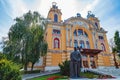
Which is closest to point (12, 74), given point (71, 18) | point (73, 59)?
point (73, 59)

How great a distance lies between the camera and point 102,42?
34406 millimetres

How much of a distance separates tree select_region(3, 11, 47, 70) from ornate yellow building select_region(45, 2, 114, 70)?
472 centimetres

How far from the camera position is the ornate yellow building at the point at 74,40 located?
2742 centimetres

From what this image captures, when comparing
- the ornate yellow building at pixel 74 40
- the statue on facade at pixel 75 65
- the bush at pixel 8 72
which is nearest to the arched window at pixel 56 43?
the ornate yellow building at pixel 74 40

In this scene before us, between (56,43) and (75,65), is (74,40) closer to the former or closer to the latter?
(56,43)

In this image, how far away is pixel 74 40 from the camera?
3070 cm

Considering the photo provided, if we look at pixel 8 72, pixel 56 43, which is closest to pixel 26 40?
pixel 56 43

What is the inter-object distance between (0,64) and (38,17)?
56.4 feet

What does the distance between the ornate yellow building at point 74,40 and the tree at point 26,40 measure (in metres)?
4.72

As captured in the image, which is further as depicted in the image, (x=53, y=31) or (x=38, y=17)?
(x=53, y=31)

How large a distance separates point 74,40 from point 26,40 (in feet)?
43.4

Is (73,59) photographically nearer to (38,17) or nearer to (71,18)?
(38,17)

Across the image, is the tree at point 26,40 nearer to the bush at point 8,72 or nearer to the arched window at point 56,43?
the arched window at point 56,43

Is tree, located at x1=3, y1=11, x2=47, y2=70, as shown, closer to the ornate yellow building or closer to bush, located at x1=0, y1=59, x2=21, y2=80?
the ornate yellow building
